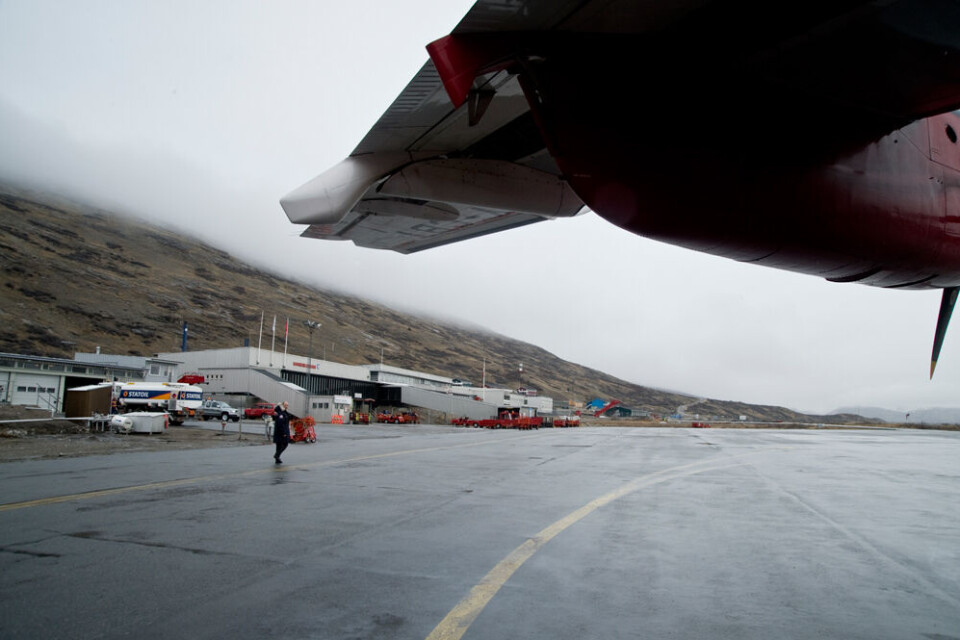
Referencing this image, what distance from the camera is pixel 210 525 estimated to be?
7578 millimetres

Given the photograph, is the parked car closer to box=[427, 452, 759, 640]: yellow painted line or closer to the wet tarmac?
the wet tarmac

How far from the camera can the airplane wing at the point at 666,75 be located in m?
4.40

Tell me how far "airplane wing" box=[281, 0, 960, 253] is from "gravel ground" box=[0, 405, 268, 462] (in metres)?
15.5

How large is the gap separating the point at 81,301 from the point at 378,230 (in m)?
121

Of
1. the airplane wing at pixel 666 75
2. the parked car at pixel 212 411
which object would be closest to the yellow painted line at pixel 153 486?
the airplane wing at pixel 666 75

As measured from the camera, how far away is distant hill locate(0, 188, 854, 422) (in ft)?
318

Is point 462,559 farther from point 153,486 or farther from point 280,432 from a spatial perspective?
point 280,432

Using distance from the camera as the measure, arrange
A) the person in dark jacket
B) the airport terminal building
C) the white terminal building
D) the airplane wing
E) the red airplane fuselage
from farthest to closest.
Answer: the airport terminal building
the white terminal building
the person in dark jacket
the red airplane fuselage
the airplane wing

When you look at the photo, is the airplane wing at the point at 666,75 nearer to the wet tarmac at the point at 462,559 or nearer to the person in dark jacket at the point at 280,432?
the wet tarmac at the point at 462,559

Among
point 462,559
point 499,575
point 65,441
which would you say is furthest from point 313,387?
point 499,575

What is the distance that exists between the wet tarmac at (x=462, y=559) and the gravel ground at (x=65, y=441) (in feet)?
19.9

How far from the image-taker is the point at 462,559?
6.29 meters

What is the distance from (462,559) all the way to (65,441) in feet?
72.2

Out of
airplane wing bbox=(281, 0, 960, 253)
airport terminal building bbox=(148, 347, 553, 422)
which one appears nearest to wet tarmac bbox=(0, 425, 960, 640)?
airplane wing bbox=(281, 0, 960, 253)
